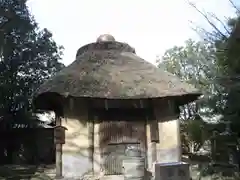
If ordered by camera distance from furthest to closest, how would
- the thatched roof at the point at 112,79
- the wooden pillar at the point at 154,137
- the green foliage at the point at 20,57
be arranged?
the green foliage at the point at 20,57 → the wooden pillar at the point at 154,137 → the thatched roof at the point at 112,79

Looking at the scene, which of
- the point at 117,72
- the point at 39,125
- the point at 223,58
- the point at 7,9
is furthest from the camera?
the point at 39,125

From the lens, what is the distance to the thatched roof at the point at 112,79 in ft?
28.1

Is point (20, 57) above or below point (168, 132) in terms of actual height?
above

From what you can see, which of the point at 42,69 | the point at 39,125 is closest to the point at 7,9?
the point at 42,69

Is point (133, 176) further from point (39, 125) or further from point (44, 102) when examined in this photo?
point (39, 125)

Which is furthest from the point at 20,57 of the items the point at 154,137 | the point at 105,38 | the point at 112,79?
the point at 154,137

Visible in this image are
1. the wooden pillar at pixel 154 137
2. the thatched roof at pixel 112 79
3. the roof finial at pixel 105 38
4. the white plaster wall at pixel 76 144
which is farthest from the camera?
the roof finial at pixel 105 38

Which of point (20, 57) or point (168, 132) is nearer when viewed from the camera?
point (168, 132)

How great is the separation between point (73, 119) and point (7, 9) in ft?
36.9

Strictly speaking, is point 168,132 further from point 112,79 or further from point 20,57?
point 20,57

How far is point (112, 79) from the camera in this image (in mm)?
9156

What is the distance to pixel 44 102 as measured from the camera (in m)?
9.88

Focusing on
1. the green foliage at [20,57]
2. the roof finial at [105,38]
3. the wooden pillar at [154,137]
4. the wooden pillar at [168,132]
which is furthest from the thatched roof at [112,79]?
the green foliage at [20,57]

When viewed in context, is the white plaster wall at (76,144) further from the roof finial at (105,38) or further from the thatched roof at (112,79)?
the roof finial at (105,38)
